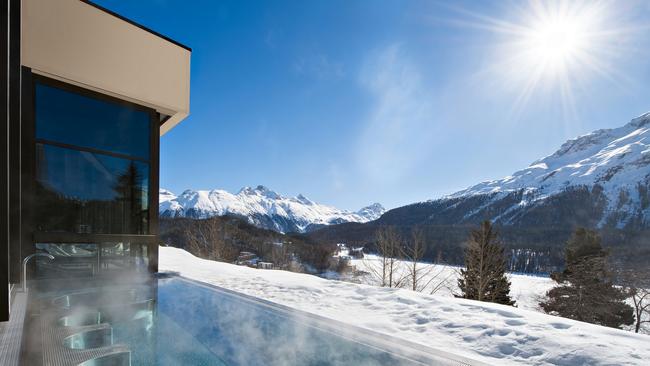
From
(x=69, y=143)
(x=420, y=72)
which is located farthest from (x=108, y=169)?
(x=420, y=72)

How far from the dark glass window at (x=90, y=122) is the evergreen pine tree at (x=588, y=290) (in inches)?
670

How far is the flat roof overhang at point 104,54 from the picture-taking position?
14.7 feet

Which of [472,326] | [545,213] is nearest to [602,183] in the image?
[545,213]

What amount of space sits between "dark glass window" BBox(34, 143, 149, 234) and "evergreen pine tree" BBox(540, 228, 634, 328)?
1672 centimetres

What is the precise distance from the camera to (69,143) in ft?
15.7

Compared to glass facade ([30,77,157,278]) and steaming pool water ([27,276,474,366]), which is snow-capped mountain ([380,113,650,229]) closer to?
steaming pool water ([27,276,474,366])

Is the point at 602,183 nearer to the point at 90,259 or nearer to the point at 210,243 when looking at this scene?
the point at 210,243

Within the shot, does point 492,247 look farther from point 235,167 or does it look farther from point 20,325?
point 235,167

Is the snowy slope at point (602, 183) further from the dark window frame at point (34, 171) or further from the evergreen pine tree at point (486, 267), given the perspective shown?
the dark window frame at point (34, 171)

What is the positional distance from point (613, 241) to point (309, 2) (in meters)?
57.6

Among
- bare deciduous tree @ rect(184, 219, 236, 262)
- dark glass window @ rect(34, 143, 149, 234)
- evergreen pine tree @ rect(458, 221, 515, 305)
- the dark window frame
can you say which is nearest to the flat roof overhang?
the dark window frame

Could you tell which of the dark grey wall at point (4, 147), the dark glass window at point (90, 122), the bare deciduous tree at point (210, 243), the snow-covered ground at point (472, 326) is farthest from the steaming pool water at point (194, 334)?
the bare deciduous tree at point (210, 243)

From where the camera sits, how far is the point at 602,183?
10594 cm

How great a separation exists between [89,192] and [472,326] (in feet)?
17.6
